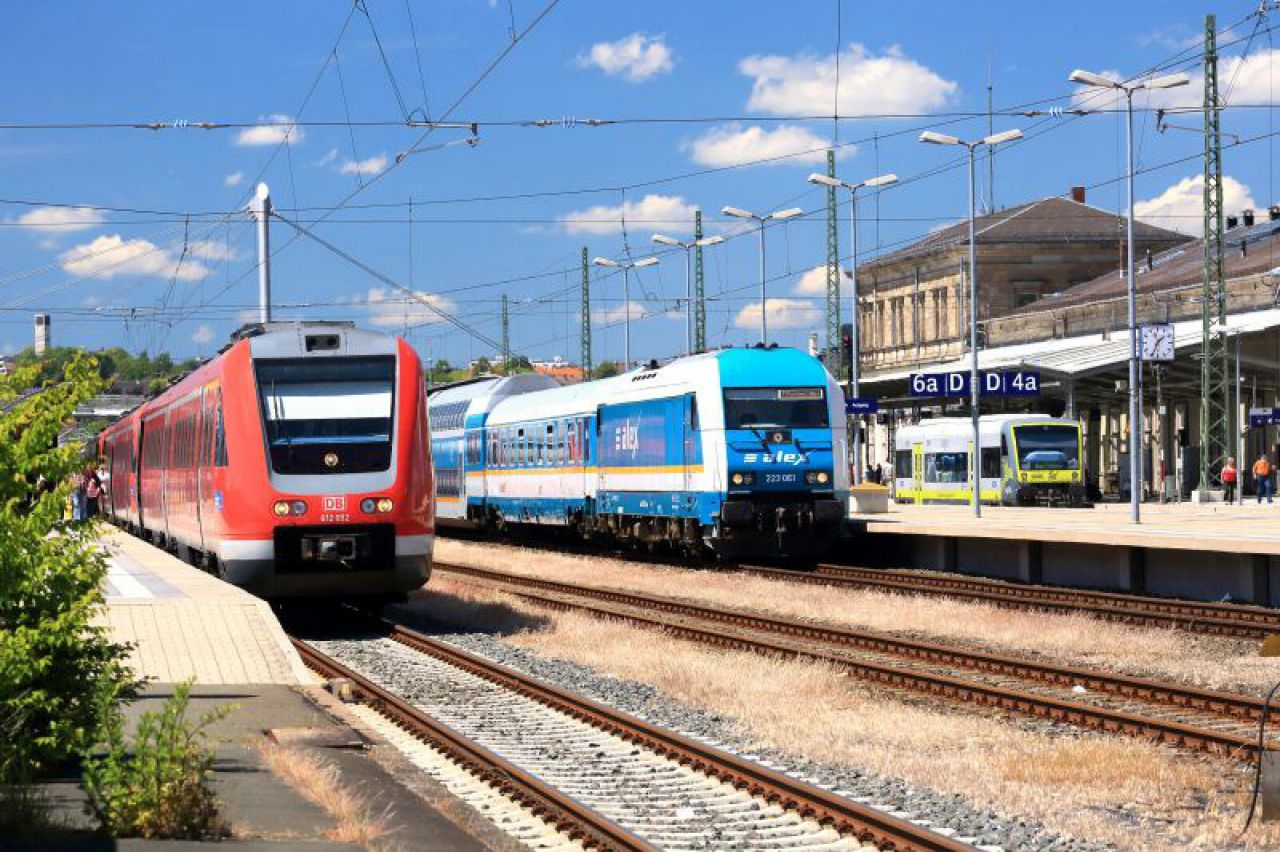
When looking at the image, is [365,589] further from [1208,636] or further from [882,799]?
[882,799]

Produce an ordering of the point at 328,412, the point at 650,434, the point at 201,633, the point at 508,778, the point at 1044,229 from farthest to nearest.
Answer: the point at 1044,229
the point at 650,434
the point at 328,412
the point at 201,633
the point at 508,778

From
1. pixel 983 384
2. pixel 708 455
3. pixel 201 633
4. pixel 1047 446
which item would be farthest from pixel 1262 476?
pixel 201 633

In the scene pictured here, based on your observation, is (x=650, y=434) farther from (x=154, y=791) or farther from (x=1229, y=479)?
(x=154, y=791)

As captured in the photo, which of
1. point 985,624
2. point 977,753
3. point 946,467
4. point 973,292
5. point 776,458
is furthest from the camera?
point 946,467

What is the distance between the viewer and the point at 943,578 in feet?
95.9

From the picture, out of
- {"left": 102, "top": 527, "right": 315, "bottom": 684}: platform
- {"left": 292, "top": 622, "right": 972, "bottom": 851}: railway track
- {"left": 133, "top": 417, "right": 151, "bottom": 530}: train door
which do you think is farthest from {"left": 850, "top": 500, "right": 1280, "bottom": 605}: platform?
{"left": 133, "top": 417, "right": 151, "bottom": 530}: train door

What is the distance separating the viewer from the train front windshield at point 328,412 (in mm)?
20469

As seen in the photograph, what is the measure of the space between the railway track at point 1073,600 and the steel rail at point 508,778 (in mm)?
9246

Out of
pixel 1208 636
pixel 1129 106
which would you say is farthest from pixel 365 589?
pixel 1129 106

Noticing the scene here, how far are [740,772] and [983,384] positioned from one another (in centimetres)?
3394

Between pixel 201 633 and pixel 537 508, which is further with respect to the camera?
pixel 537 508

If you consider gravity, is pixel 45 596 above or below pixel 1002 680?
above

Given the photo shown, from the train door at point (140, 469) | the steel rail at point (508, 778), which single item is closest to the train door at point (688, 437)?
the train door at point (140, 469)

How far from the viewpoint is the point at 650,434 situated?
33.7 metres
